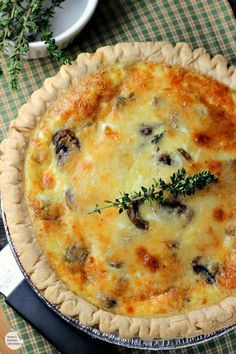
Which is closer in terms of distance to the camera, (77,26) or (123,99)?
(123,99)

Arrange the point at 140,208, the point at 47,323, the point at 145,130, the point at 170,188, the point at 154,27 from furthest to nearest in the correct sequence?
the point at 154,27 → the point at 47,323 → the point at 145,130 → the point at 140,208 → the point at 170,188

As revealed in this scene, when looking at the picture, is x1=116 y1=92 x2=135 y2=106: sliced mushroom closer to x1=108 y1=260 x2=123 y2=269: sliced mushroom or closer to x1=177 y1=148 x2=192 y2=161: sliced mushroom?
x1=177 y1=148 x2=192 y2=161: sliced mushroom

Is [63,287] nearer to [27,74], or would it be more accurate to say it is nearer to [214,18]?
[27,74]

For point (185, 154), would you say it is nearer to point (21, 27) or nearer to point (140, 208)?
point (140, 208)

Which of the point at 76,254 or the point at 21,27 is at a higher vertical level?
the point at 21,27

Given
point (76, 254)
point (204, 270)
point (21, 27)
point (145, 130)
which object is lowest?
point (204, 270)

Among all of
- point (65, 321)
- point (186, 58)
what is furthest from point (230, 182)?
point (65, 321)

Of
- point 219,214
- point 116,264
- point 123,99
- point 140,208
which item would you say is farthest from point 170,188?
point 123,99
